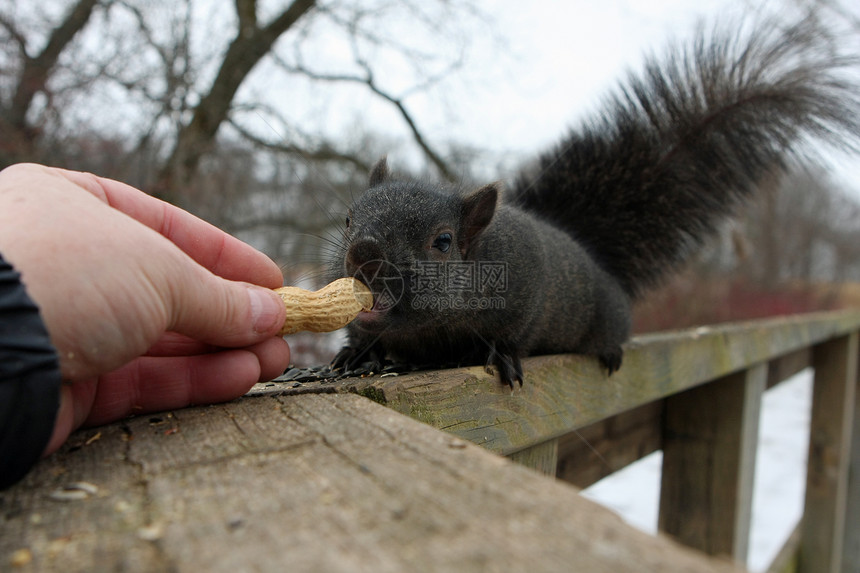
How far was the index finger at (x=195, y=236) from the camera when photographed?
965 millimetres

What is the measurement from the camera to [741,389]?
218cm

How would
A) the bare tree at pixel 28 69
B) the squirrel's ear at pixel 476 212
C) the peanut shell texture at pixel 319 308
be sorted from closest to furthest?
the peanut shell texture at pixel 319 308 → the squirrel's ear at pixel 476 212 → the bare tree at pixel 28 69

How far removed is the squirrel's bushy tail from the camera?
1.79 meters

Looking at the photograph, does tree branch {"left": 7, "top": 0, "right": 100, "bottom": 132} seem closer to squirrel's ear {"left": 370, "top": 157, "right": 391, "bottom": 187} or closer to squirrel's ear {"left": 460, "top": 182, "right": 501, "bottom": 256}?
squirrel's ear {"left": 370, "top": 157, "right": 391, "bottom": 187}

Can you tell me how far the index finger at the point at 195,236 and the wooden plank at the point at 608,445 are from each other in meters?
0.95

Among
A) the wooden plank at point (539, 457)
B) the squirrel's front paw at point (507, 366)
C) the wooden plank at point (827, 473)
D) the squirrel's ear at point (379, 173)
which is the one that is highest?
the squirrel's ear at point (379, 173)

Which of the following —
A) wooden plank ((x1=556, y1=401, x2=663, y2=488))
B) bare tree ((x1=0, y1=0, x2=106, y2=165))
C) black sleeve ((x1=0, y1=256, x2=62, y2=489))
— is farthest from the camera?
bare tree ((x1=0, y1=0, x2=106, y2=165))

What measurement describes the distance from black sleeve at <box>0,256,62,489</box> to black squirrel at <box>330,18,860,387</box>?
2.34 feet

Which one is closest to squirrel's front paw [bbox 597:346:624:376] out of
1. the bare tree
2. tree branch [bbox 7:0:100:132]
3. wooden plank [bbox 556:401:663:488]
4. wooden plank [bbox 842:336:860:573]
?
wooden plank [bbox 556:401:663:488]

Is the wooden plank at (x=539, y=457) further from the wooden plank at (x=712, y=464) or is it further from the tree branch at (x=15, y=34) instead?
the tree branch at (x=15, y=34)

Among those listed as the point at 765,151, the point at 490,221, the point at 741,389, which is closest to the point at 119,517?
the point at 490,221

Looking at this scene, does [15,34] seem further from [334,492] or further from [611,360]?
[334,492]

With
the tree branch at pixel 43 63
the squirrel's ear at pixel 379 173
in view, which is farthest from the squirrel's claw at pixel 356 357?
the tree branch at pixel 43 63

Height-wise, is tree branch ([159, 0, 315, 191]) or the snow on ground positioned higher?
tree branch ([159, 0, 315, 191])
